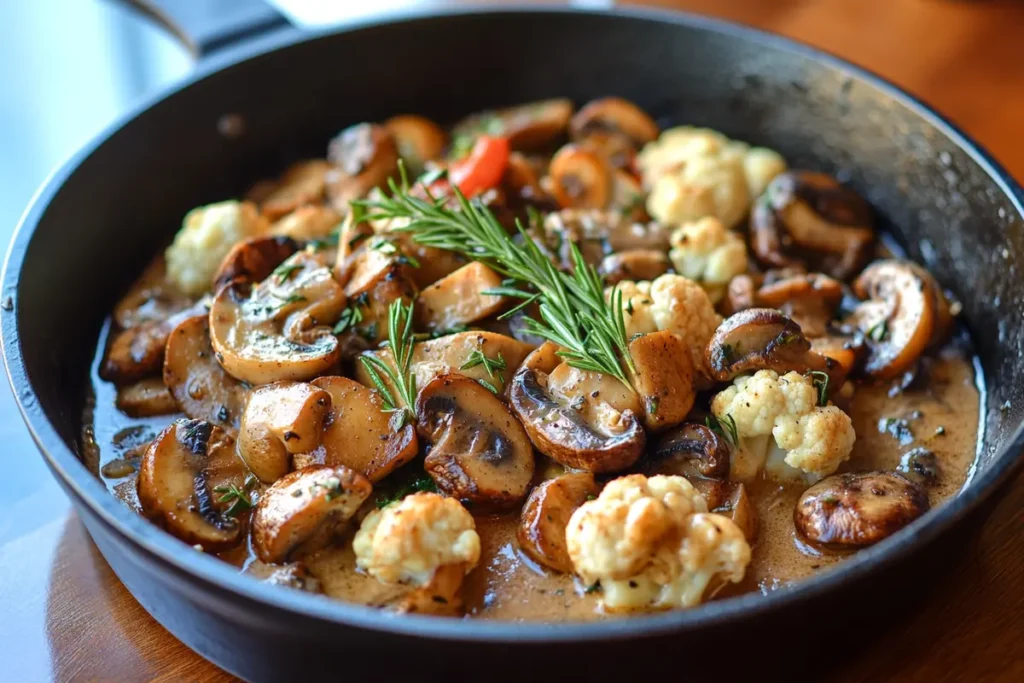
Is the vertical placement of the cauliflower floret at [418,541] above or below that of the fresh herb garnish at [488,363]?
below

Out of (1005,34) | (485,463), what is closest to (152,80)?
(485,463)

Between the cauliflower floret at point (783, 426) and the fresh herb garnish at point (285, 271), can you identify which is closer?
the cauliflower floret at point (783, 426)

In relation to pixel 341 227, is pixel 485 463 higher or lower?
lower

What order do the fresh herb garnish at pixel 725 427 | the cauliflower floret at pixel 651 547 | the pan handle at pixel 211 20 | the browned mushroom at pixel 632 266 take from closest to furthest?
the cauliflower floret at pixel 651 547 → the fresh herb garnish at pixel 725 427 → the browned mushroom at pixel 632 266 → the pan handle at pixel 211 20

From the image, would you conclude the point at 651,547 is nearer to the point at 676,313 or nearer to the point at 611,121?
the point at 676,313

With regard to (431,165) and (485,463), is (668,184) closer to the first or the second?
(431,165)

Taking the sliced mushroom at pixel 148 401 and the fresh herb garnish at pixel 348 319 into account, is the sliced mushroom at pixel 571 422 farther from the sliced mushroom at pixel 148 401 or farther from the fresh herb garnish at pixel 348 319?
the sliced mushroom at pixel 148 401

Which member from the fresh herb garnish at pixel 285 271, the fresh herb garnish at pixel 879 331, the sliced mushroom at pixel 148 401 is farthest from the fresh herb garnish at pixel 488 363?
the fresh herb garnish at pixel 879 331
